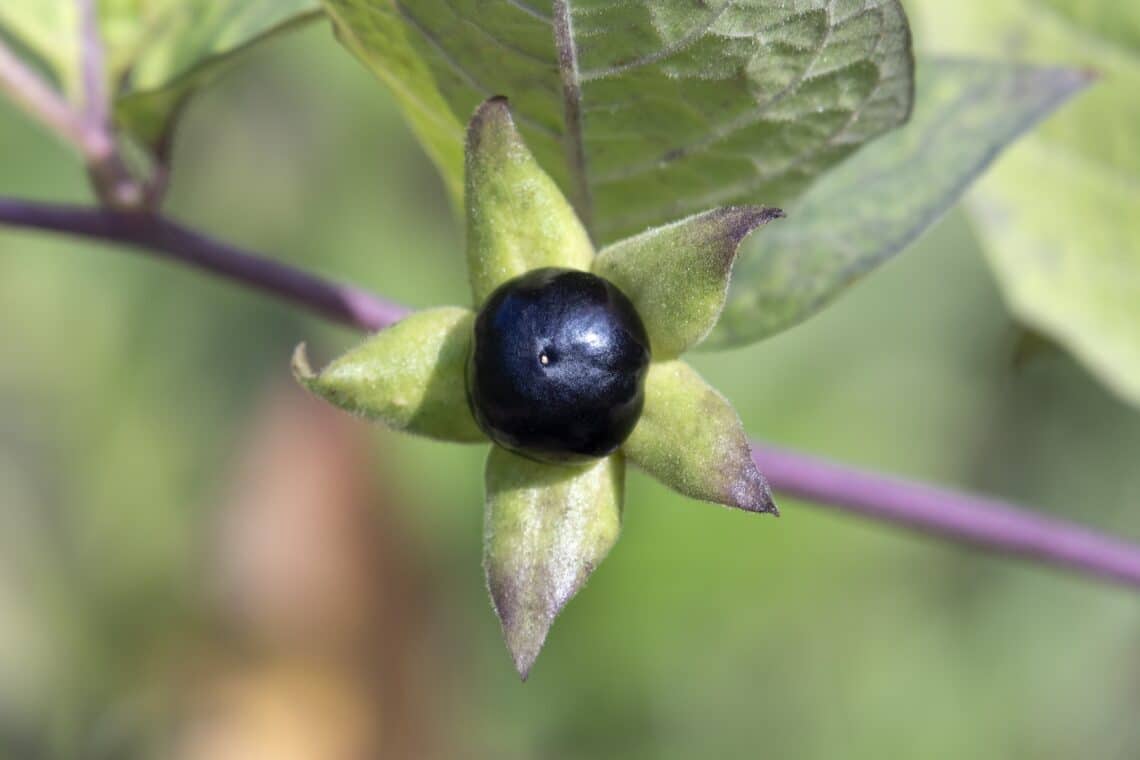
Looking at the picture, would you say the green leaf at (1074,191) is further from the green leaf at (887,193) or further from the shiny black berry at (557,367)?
the shiny black berry at (557,367)

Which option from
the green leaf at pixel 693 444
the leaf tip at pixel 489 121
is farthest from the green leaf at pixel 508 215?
the green leaf at pixel 693 444

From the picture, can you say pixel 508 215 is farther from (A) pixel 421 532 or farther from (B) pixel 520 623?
(A) pixel 421 532

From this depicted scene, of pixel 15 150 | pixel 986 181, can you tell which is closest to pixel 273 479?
pixel 15 150

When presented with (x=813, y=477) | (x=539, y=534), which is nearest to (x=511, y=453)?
(x=539, y=534)

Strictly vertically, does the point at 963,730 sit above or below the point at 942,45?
below

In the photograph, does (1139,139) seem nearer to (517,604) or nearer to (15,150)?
(517,604)

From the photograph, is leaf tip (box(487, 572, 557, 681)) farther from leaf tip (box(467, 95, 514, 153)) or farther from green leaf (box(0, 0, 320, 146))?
green leaf (box(0, 0, 320, 146))

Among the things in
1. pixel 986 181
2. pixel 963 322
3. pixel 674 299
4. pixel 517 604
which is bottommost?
pixel 963 322
